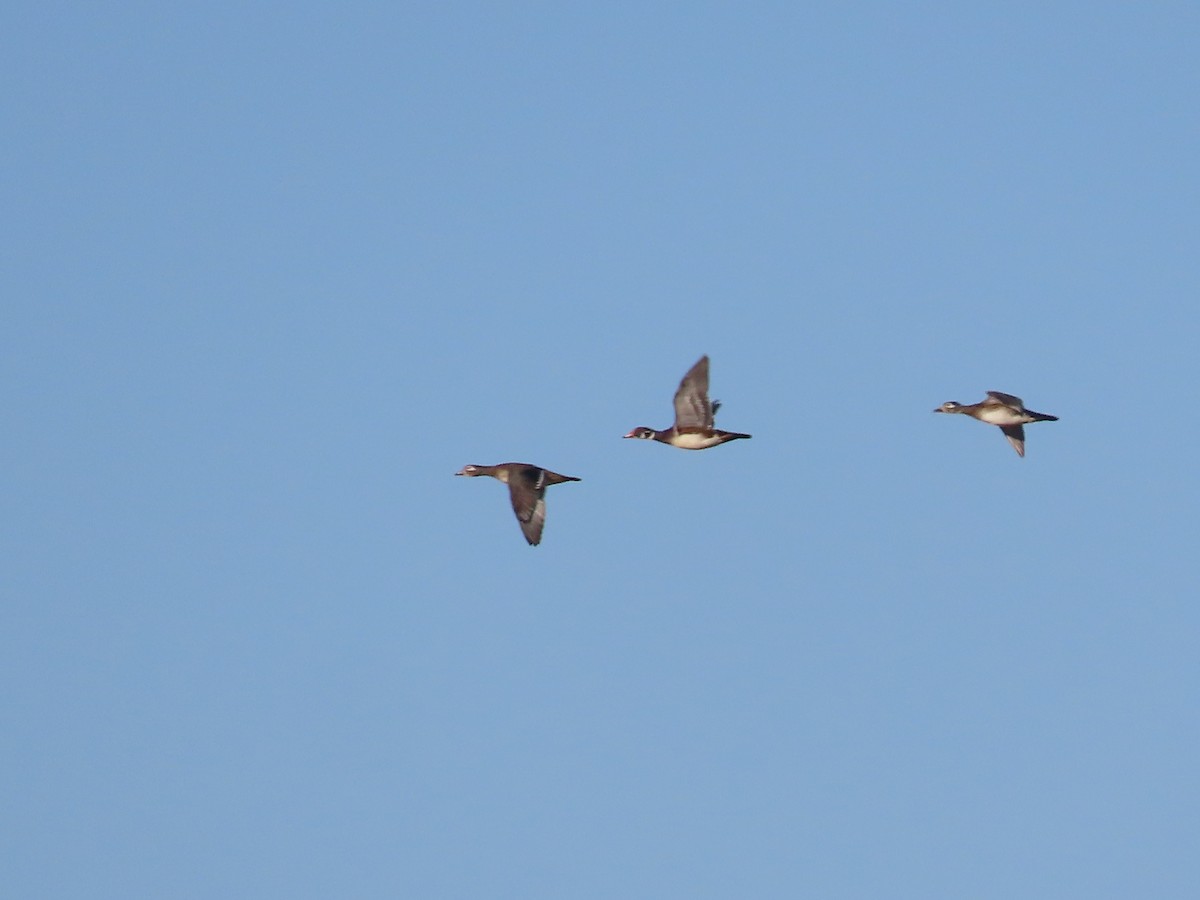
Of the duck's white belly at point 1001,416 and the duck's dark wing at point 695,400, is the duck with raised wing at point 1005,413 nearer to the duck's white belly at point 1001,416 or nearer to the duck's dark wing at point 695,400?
the duck's white belly at point 1001,416

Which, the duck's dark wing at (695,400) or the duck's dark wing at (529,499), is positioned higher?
the duck's dark wing at (695,400)

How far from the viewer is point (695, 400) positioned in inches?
2160

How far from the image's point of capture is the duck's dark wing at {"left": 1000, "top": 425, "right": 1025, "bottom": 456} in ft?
205

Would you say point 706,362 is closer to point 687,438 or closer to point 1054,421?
point 687,438

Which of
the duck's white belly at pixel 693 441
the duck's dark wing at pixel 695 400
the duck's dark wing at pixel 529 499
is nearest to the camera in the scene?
the duck's dark wing at pixel 695 400

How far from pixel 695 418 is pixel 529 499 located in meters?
4.23

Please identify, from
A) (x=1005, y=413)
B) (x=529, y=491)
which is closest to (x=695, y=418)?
(x=529, y=491)

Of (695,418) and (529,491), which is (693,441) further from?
(529,491)

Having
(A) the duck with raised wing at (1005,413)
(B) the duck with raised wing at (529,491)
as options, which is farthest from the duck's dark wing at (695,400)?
(A) the duck with raised wing at (1005,413)

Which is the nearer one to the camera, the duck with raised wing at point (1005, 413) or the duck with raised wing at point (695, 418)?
the duck with raised wing at point (695, 418)

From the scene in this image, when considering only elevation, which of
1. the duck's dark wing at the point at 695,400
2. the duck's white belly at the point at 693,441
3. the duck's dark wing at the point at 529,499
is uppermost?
the duck's dark wing at the point at 695,400

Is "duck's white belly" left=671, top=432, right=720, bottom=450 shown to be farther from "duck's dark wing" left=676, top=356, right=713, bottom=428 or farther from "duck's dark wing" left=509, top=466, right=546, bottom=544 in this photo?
"duck's dark wing" left=509, top=466, right=546, bottom=544

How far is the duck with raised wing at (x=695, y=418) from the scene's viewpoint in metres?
54.2

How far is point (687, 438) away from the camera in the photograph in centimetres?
5619
